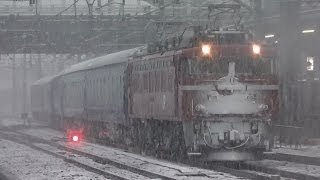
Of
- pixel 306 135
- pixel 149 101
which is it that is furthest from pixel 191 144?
pixel 306 135

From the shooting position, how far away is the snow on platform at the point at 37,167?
51.9 ft

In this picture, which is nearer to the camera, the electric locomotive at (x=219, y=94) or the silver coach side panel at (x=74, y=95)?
the electric locomotive at (x=219, y=94)

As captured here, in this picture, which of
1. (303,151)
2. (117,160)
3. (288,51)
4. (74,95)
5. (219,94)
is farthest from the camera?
(74,95)

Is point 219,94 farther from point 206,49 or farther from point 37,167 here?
point 37,167

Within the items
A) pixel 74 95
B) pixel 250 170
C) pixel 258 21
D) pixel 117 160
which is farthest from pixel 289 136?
pixel 74 95

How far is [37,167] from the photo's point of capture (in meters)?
18.3

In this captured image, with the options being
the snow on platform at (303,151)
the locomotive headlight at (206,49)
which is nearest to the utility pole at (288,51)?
the snow on platform at (303,151)

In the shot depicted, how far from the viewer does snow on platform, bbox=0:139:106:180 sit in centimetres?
1583

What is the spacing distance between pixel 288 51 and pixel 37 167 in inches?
619

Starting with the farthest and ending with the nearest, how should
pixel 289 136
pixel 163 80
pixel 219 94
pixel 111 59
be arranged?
1. pixel 111 59
2. pixel 289 136
3. pixel 163 80
4. pixel 219 94

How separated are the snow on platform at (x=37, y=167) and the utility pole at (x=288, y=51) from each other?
10261mm

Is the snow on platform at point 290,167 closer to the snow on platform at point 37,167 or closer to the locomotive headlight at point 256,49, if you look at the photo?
the locomotive headlight at point 256,49

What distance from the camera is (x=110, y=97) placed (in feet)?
93.6

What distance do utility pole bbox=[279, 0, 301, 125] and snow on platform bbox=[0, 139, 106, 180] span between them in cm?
1026
